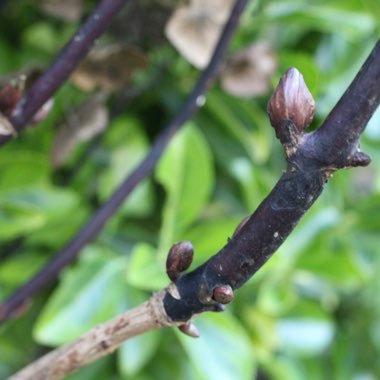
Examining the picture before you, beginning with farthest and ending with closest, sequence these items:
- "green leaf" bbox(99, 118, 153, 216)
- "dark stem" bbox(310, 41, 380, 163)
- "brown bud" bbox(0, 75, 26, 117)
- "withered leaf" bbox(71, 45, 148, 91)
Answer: "green leaf" bbox(99, 118, 153, 216) < "withered leaf" bbox(71, 45, 148, 91) < "brown bud" bbox(0, 75, 26, 117) < "dark stem" bbox(310, 41, 380, 163)

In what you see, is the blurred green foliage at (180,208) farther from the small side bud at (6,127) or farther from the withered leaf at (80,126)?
the small side bud at (6,127)

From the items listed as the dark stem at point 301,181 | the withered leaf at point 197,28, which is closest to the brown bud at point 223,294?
the dark stem at point 301,181

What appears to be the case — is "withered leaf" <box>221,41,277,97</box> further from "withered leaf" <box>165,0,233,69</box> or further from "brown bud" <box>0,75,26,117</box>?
"brown bud" <box>0,75,26,117</box>

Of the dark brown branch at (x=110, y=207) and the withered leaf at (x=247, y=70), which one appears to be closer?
the dark brown branch at (x=110, y=207)

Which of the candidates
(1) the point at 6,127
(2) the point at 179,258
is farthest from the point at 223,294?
(1) the point at 6,127

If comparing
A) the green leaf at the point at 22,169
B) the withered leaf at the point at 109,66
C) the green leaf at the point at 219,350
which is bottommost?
the green leaf at the point at 219,350

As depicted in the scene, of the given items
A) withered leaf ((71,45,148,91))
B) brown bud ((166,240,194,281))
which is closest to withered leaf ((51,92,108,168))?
withered leaf ((71,45,148,91))
